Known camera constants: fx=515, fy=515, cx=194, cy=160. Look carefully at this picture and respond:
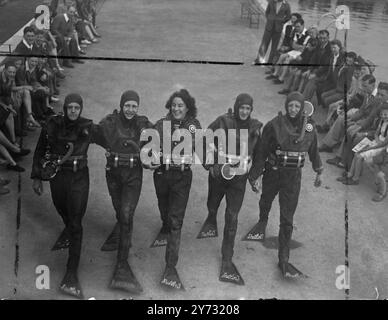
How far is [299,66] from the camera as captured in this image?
10414mm

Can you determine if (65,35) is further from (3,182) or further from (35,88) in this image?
(3,182)

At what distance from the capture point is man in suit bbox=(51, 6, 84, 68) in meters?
11.2

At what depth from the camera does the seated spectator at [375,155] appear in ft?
23.0

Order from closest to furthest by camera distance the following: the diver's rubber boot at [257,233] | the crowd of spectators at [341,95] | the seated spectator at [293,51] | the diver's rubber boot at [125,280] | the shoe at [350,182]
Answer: the diver's rubber boot at [125,280] → the diver's rubber boot at [257,233] → the crowd of spectators at [341,95] → the shoe at [350,182] → the seated spectator at [293,51]

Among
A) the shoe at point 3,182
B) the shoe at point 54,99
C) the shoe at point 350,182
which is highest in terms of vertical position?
the shoe at point 54,99

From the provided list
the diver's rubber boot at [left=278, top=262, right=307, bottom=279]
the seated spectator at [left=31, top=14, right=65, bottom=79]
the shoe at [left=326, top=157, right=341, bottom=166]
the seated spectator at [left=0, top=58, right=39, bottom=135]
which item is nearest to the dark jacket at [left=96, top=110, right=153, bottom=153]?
the diver's rubber boot at [left=278, top=262, right=307, bottom=279]

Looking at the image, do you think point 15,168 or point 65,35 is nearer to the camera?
point 15,168

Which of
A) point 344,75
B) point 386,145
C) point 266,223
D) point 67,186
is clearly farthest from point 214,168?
point 344,75

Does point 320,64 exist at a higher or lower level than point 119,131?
lower

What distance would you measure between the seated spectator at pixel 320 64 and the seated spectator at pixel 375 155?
2.43 meters

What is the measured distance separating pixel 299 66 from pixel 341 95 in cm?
166

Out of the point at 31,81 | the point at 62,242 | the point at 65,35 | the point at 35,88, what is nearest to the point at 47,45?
the point at 65,35

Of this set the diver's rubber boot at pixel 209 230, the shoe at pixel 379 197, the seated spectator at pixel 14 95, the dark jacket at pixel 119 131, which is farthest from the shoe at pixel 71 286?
the shoe at pixel 379 197

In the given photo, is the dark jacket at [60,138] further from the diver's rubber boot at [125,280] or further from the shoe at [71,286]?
the diver's rubber boot at [125,280]
